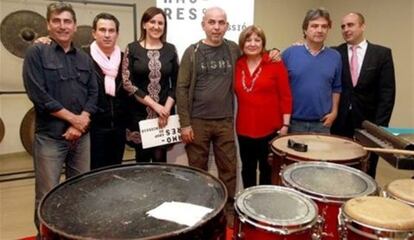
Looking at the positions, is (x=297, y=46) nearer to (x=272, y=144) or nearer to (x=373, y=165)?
(x=272, y=144)

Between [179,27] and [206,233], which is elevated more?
[179,27]

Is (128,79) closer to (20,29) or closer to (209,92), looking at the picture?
(209,92)

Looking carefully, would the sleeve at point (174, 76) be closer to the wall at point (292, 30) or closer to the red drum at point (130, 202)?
the red drum at point (130, 202)

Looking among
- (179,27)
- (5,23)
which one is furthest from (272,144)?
(5,23)

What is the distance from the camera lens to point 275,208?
4.47ft

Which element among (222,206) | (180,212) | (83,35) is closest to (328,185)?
(222,206)

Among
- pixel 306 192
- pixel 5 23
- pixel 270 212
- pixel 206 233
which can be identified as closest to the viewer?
pixel 206 233

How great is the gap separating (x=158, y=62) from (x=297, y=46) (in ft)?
3.27

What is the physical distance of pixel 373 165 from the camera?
2.83 meters

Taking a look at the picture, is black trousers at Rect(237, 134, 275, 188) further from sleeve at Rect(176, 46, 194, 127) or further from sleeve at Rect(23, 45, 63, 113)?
sleeve at Rect(23, 45, 63, 113)

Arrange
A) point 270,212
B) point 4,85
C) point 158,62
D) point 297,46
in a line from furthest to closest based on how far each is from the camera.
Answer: point 4,85, point 297,46, point 158,62, point 270,212

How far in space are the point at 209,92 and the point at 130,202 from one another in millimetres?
1295

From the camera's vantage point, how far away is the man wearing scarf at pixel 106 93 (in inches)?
90.7

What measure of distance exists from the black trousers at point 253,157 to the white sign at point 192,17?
0.85 metres
